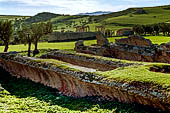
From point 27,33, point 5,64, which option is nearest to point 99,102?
point 5,64

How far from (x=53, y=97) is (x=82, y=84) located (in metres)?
2.67

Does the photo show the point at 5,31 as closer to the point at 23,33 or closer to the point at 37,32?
the point at 23,33

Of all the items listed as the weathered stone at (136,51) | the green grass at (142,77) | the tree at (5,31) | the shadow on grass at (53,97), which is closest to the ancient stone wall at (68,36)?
the tree at (5,31)

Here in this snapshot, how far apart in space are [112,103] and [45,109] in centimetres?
439

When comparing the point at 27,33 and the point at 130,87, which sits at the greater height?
the point at 27,33

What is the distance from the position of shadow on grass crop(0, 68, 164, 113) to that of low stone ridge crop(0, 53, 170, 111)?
0.50m

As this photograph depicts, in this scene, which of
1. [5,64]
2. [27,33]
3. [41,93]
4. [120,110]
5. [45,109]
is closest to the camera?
[120,110]

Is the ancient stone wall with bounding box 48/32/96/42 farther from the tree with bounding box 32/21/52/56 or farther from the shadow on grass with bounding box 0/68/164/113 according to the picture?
the shadow on grass with bounding box 0/68/164/113

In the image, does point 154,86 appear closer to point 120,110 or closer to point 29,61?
point 120,110

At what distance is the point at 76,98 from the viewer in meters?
18.7

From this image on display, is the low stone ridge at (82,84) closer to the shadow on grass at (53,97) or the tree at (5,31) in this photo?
the shadow on grass at (53,97)

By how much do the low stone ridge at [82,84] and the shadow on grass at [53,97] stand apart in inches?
19.8

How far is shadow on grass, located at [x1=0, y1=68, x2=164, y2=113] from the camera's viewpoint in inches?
571

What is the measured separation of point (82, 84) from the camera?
61.0ft
